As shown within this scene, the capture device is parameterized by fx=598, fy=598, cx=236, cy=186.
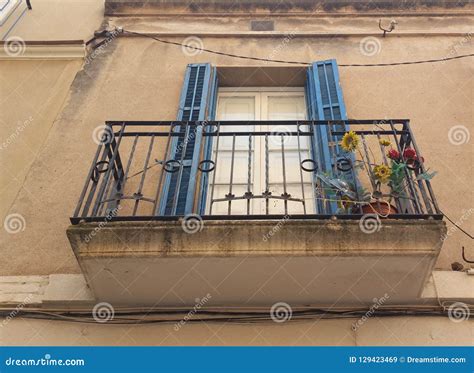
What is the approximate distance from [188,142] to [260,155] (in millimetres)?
774

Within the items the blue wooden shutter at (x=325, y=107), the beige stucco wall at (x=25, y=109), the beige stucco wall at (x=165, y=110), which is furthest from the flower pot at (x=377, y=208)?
the beige stucco wall at (x=25, y=109)

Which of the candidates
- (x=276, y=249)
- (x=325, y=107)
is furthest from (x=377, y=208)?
(x=325, y=107)

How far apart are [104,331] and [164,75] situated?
3.65 meters

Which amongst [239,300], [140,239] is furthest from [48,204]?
[239,300]

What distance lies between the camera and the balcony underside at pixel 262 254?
420 centimetres

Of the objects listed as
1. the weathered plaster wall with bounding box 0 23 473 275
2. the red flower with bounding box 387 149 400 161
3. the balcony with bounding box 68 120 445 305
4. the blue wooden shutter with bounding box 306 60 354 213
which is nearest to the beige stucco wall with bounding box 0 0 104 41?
the weathered plaster wall with bounding box 0 23 473 275

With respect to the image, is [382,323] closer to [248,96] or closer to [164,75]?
[248,96]

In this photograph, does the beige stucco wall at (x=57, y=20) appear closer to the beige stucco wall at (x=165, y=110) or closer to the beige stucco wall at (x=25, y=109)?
the beige stucco wall at (x=165, y=110)

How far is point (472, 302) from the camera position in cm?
461

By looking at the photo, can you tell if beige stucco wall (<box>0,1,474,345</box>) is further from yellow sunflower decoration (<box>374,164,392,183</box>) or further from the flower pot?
yellow sunflower decoration (<box>374,164,392,183</box>)

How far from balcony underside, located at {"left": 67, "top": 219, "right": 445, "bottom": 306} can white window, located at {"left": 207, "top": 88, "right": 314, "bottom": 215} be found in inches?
28.5

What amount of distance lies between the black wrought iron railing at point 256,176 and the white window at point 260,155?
0.5 inches

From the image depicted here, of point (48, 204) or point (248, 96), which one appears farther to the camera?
point (248, 96)

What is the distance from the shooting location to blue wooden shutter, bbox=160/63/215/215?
17.3ft
